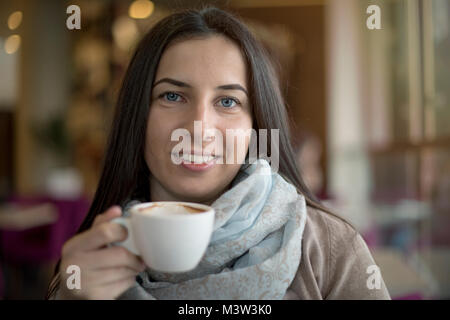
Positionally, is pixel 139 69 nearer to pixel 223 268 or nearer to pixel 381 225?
pixel 223 268

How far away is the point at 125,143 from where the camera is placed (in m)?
0.55

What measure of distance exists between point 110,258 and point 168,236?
8cm

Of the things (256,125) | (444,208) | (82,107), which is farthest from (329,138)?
(256,125)

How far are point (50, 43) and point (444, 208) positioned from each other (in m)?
3.55

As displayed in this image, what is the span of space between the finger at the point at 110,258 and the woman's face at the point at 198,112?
110 millimetres

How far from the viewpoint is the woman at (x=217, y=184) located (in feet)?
1.56

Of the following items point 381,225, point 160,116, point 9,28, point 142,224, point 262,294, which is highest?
point 9,28

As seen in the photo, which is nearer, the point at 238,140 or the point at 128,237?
the point at 128,237

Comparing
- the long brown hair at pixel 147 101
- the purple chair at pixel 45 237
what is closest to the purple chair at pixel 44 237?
the purple chair at pixel 45 237

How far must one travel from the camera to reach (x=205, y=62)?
49 centimetres

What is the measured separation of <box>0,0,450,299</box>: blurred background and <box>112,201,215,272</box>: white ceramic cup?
886 millimetres

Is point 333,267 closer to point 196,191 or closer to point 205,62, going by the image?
point 196,191
